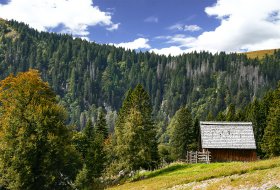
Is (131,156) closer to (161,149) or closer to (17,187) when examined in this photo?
(17,187)

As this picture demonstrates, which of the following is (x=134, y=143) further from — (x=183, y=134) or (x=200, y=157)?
(x=183, y=134)

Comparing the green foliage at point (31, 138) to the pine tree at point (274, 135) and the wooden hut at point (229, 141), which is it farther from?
the pine tree at point (274, 135)

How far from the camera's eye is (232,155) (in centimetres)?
5934

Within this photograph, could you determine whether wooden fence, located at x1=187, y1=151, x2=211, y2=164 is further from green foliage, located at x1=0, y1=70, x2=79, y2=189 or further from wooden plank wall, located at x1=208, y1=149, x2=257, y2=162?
green foliage, located at x1=0, y1=70, x2=79, y2=189

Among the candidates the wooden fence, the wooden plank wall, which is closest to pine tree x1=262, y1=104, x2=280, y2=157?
the wooden plank wall

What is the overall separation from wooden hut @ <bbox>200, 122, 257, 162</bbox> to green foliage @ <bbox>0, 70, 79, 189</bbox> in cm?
2519

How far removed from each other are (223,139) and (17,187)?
35014 millimetres

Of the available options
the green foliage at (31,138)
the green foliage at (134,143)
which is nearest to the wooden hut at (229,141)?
the green foliage at (134,143)

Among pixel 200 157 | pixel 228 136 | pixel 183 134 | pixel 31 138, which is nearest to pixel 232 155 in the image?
pixel 228 136

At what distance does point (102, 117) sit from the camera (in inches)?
3191

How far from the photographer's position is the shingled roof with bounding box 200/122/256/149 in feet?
192

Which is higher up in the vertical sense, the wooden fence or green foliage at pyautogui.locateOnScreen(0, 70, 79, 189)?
green foliage at pyautogui.locateOnScreen(0, 70, 79, 189)

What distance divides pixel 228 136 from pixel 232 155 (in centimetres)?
341

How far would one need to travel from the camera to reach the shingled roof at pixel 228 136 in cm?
5841
